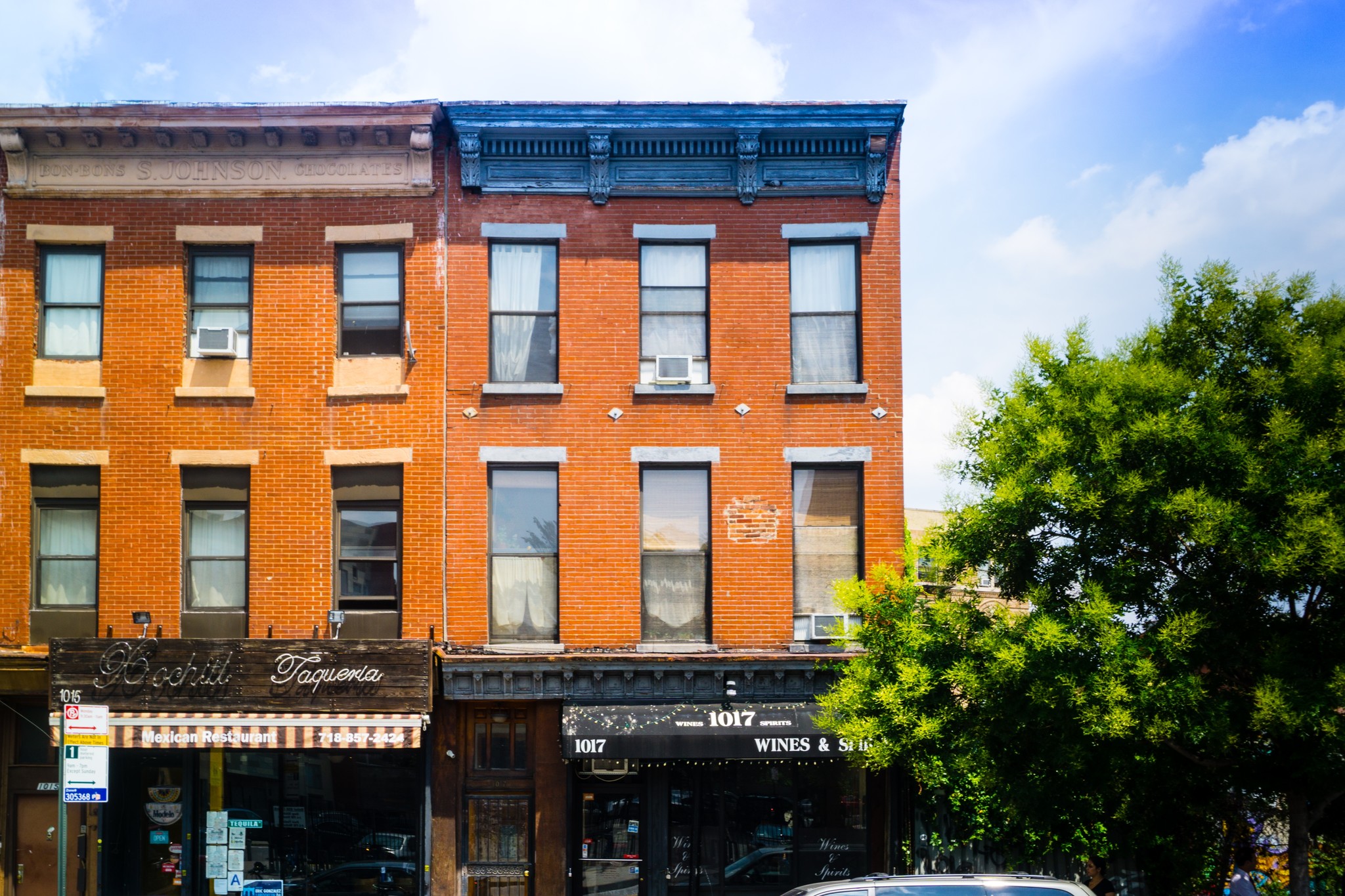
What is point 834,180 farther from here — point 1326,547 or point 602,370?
point 1326,547

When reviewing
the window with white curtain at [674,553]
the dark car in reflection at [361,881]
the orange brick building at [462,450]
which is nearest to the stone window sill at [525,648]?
the orange brick building at [462,450]

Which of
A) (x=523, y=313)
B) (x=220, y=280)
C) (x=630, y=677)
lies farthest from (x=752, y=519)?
(x=220, y=280)

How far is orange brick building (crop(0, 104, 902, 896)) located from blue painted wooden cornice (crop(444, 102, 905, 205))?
44 millimetres

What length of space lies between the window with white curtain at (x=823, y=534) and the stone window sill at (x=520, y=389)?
364 cm

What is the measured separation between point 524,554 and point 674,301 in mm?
4293

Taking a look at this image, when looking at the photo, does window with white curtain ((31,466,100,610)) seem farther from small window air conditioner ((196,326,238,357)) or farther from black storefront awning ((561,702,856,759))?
black storefront awning ((561,702,856,759))

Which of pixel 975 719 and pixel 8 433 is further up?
pixel 8 433

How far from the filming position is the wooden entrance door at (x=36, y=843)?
56.3 feet

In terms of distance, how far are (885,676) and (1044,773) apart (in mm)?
1979

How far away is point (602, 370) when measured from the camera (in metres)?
17.3

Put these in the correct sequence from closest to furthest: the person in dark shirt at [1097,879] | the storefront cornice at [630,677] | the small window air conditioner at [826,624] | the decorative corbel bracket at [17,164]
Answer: the person in dark shirt at [1097,879] < the small window air conditioner at [826,624] < the storefront cornice at [630,677] < the decorative corbel bracket at [17,164]

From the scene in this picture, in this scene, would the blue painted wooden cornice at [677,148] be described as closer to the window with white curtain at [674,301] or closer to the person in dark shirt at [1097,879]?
the window with white curtain at [674,301]

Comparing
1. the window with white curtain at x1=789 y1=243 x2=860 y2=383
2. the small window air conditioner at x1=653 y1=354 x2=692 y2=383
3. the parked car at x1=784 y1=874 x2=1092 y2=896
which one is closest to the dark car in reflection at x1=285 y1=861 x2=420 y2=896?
the parked car at x1=784 y1=874 x2=1092 y2=896

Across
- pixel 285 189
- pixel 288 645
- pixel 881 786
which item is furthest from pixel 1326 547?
pixel 285 189
